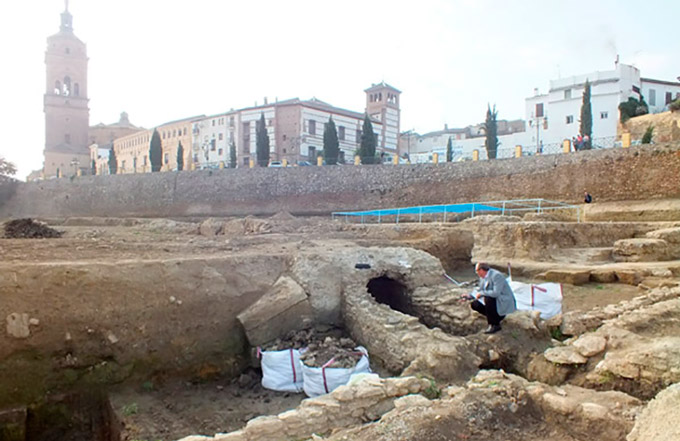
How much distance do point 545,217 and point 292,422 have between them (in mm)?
14781

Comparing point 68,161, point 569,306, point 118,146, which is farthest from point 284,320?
point 118,146

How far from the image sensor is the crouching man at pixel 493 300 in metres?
6.52

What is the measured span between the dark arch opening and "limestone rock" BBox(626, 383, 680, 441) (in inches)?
191

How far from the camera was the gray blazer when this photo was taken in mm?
6512

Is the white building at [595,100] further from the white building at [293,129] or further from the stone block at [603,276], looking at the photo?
the stone block at [603,276]

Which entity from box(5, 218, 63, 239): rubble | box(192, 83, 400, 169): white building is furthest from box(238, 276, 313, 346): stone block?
box(192, 83, 400, 169): white building

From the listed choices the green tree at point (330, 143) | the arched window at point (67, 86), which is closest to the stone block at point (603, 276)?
the green tree at point (330, 143)

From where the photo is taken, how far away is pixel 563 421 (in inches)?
165

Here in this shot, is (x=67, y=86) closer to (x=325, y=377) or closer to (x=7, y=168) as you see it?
(x=7, y=168)

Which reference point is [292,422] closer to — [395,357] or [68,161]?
[395,357]

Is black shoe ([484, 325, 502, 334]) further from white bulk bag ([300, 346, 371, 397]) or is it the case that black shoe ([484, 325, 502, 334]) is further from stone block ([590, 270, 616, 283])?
stone block ([590, 270, 616, 283])

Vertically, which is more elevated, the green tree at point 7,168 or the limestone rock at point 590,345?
the green tree at point 7,168

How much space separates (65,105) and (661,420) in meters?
68.9

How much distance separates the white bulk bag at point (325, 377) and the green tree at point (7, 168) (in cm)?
5186
